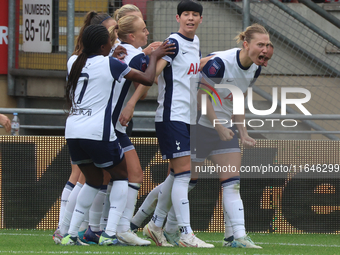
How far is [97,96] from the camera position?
4082mm

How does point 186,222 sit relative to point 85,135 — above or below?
below

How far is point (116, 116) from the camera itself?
454 centimetres

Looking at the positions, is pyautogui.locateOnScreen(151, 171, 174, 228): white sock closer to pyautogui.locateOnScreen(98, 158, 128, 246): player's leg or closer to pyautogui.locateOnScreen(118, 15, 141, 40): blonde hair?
pyautogui.locateOnScreen(98, 158, 128, 246): player's leg

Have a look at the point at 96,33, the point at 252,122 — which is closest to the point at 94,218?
the point at 96,33

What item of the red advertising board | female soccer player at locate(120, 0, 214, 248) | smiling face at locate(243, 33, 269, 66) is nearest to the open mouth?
smiling face at locate(243, 33, 269, 66)

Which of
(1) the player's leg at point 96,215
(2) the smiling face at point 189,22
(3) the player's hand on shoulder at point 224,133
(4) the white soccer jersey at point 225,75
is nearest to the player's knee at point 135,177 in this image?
(1) the player's leg at point 96,215

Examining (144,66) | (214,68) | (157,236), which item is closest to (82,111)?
(144,66)

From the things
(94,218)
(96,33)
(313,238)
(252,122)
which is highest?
(96,33)

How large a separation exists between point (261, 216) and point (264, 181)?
1.23ft

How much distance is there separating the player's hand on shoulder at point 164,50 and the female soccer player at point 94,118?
123mm

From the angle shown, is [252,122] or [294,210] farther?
[252,122]

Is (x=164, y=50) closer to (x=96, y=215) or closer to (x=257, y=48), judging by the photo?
(x=257, y=48)

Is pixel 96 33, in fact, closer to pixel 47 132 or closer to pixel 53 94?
pixel 53 94

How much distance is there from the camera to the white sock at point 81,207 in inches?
165
